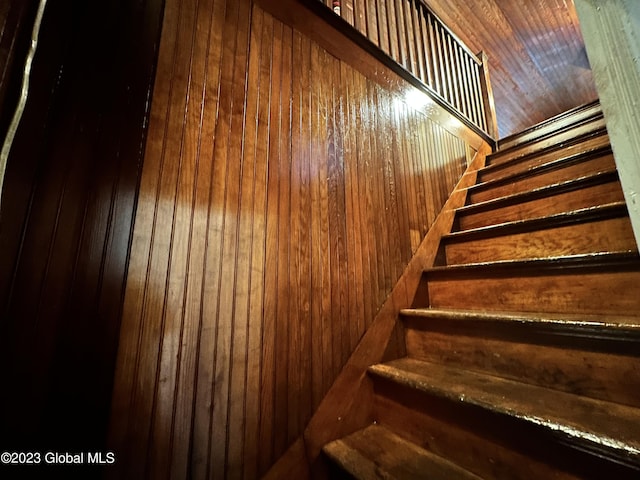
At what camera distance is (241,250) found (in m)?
0.90

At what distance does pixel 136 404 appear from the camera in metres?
0.67

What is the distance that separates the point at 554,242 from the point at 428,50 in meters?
1.87

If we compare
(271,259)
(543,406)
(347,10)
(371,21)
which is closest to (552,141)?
(371,21)

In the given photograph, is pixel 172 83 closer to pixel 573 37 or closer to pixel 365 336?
pixel 365 336

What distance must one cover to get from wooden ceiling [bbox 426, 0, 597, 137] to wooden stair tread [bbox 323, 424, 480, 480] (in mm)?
3494

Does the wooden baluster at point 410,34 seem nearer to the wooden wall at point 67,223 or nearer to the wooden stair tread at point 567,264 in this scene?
the wooden stair tread at point 567,264

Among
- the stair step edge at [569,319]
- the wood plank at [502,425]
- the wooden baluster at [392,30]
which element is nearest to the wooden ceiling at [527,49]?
the wooden baluster at [392,30]

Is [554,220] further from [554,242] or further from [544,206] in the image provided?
[544,206]

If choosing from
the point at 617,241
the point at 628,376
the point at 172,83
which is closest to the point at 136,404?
the point at 172,83

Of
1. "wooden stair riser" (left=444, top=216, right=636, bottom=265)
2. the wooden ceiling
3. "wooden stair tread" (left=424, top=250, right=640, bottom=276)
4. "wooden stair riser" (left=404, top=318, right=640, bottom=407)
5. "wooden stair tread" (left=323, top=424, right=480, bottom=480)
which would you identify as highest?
the wooden ceiling

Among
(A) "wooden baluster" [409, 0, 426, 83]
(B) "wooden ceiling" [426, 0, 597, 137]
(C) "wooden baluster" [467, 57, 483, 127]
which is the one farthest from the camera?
(B) "wooden ceiling" [426, 0, 597, 137]

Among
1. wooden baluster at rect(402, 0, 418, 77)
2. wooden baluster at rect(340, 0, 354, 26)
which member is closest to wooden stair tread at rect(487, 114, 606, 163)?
wooden baluster at rect(402, 0, 418, 77)

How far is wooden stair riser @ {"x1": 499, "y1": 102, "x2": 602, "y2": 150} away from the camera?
5.92 ft

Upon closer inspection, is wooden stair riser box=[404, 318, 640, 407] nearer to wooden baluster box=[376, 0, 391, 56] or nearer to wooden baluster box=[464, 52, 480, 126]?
wooden baluster box=[376, 0, 391, 56]
